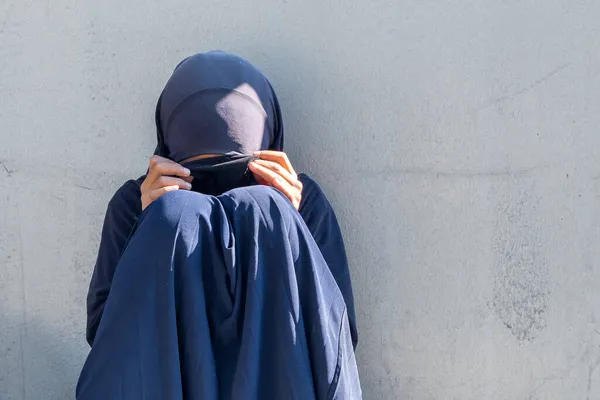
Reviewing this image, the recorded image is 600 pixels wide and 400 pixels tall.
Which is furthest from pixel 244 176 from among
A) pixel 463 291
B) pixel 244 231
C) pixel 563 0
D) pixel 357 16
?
pixel 563 0

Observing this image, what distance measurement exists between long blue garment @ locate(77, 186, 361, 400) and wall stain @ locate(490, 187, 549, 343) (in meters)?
0.74

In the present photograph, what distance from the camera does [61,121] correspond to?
2176 mm

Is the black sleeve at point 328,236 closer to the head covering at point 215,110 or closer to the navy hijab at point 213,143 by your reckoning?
the navy hijab at point 213,143

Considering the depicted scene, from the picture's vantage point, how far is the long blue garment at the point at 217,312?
1.46 m

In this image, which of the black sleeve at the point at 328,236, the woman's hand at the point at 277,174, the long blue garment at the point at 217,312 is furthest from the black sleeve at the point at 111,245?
the black sleeve at the point at 328,236

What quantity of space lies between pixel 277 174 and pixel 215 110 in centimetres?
23

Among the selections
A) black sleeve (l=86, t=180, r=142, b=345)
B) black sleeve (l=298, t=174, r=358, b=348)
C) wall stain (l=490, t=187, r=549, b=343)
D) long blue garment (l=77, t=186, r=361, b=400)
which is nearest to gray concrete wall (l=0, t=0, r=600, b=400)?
wall stain (l=490, t=187, r=549, b=343)

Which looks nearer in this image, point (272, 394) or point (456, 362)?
point (272, 394)

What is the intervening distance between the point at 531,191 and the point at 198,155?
983 mm

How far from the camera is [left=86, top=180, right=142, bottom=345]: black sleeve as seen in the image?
1732 millimetres

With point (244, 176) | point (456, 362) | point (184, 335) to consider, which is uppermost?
point (244, 176)

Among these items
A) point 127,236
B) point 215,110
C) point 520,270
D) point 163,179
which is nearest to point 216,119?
point 215,110

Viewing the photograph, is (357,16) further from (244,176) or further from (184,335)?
(184,335)

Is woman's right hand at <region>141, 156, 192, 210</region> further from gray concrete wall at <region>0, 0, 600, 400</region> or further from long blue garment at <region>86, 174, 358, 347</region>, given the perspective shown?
gray concrete wall at <region>0, 0, 600, 400</region>
